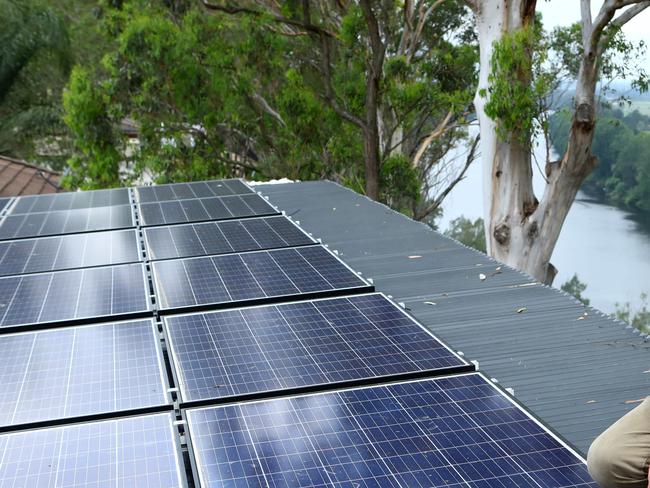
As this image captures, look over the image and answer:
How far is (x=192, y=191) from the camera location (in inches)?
421

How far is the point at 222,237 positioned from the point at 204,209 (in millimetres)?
1677

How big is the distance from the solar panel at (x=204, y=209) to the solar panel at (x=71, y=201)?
66cm

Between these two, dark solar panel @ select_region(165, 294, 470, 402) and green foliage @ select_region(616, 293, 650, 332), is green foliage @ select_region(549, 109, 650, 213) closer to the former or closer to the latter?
green foliage @ select_region(616, 293, 650, 332)

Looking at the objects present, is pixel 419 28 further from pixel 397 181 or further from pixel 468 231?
pixel 468 231

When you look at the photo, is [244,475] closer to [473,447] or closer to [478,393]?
[473,447]

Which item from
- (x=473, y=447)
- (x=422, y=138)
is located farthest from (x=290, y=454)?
(x=422, y=138)

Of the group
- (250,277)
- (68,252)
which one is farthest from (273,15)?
(250,277)

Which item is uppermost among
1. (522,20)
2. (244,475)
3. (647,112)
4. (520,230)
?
(522,20)

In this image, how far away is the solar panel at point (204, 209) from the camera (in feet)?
28.3

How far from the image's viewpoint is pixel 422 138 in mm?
27594

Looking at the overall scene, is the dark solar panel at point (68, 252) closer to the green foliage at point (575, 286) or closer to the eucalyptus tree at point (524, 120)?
the eucalyptus tree at point (524, 120)

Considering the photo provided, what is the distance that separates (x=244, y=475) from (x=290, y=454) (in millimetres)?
242

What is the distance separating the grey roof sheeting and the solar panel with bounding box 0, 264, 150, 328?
1.95 meters

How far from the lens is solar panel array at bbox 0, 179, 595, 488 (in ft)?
10.7
